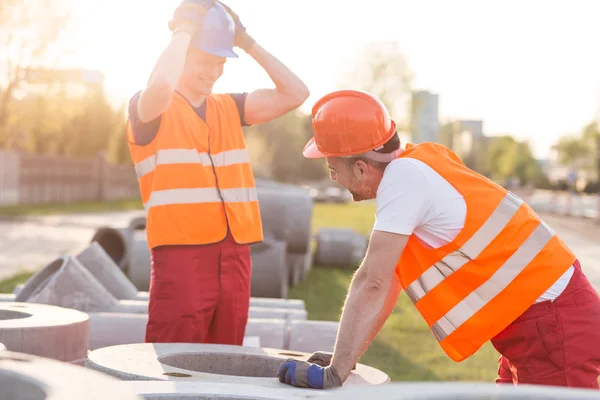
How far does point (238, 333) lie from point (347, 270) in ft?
36.3

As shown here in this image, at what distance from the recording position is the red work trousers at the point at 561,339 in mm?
3219

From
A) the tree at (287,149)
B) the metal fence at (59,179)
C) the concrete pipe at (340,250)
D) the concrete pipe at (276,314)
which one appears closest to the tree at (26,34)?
the metal fence at (59,179)

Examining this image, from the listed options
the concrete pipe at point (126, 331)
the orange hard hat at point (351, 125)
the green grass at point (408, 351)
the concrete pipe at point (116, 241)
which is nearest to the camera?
the orange hard hat at point (351, 125)

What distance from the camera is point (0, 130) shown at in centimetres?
3569

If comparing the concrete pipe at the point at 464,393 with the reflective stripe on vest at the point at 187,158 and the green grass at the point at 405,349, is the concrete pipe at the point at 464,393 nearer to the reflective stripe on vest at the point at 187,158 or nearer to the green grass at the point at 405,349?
the reflective stripe on vest at the point at 187,158

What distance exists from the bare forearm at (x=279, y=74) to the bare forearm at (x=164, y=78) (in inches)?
25.1

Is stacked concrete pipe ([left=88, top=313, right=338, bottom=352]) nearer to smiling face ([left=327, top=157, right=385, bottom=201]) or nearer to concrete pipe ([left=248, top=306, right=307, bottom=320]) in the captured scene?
concrete pipe ([left=248, top=306, right=307, bottom=320])

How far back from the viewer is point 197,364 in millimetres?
3914

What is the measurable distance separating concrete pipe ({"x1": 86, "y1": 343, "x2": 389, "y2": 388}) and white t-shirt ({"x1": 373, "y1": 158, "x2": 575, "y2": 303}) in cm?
70

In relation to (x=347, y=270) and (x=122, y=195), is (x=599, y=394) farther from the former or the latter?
(x=122, y=195)

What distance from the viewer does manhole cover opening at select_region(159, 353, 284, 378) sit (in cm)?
389

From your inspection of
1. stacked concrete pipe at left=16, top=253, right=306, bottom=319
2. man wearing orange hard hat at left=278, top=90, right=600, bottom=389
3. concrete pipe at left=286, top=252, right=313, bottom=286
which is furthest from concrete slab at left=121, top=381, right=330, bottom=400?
concrete pipe at left=286, top=252, right=313, bottom=286

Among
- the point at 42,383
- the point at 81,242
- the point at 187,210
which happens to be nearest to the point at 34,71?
the point at 81,242

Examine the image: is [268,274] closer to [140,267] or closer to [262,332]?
[140,267]
